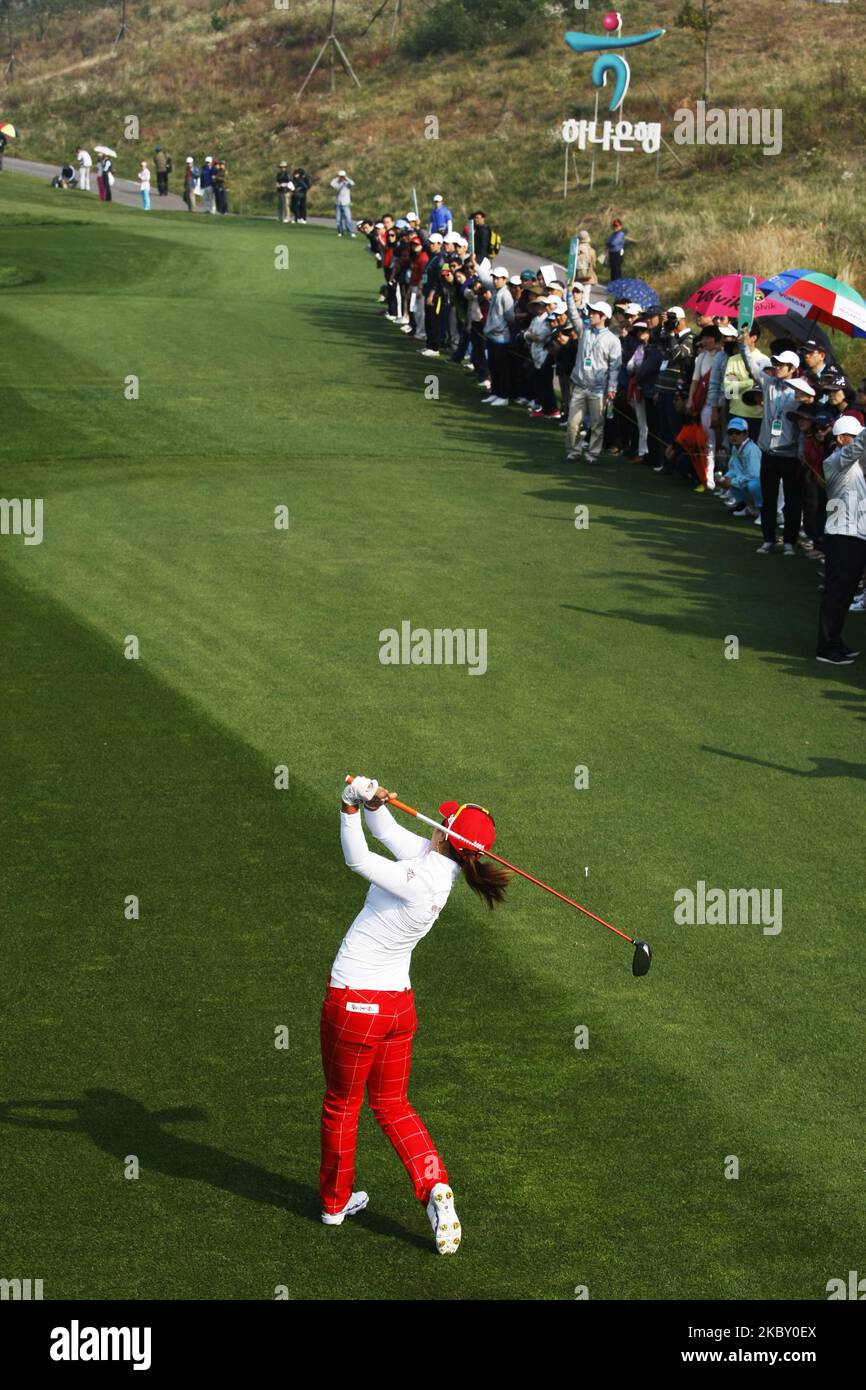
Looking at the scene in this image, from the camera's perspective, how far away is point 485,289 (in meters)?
29.4

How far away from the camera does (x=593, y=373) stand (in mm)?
24000

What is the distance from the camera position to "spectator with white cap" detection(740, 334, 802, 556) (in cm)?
1922

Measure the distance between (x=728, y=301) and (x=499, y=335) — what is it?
5.89 meters

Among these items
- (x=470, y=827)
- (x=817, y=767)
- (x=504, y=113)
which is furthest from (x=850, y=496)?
(x=504, y=113)

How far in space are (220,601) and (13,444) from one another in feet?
28.2

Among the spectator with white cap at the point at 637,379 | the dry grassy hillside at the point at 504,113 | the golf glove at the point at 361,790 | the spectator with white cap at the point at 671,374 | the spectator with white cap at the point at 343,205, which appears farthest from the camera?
the spectator with white cap at the point at 343,205

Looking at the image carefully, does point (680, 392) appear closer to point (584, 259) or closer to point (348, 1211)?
point (584, 259)

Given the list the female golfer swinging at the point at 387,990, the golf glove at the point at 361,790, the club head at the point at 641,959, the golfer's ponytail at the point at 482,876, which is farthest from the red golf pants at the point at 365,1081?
the club head at the point at 641,959

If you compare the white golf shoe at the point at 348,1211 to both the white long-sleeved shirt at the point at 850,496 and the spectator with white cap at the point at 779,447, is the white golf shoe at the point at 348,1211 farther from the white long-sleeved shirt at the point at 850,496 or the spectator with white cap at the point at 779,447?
the spectator with white cap at the point at 779,447

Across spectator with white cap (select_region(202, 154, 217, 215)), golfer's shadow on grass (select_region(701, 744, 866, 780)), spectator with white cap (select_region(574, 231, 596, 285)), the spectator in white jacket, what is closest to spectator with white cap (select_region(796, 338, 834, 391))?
golfer's shadow on grass (select_region(701, 744, 866, 780))

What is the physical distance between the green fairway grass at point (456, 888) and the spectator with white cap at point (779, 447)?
730mm

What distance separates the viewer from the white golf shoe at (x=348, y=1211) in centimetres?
785
